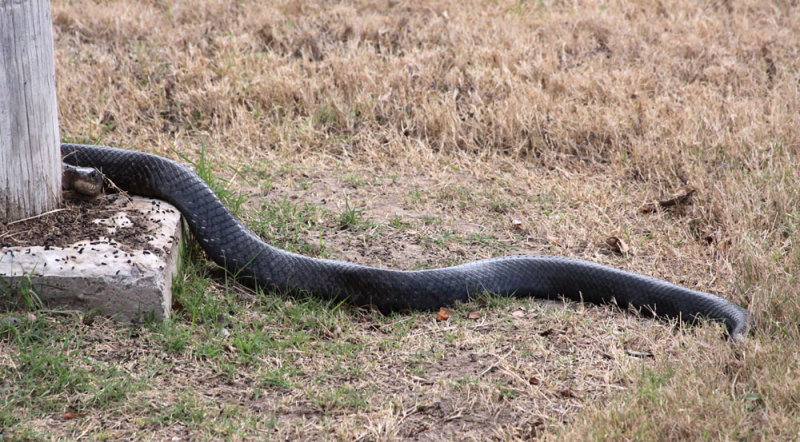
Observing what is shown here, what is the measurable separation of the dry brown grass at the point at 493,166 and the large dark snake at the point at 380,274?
5.9 inches

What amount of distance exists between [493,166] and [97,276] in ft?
10.9

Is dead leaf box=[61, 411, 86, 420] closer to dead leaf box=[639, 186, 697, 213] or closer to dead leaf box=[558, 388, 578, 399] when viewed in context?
dead leaf box=[558, 388, 578, 399]

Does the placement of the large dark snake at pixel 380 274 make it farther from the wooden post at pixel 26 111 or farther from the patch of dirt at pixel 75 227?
the wooden post at pixel 26 111

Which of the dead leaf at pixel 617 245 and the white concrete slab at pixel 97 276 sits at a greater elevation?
the white concrete slab at pixel 97 276

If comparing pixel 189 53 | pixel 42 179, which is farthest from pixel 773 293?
pixel 189 53

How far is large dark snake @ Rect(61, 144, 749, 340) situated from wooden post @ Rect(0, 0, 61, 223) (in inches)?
23.7

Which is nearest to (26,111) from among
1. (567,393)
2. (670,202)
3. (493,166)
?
(567,393)

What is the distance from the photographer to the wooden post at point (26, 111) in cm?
358

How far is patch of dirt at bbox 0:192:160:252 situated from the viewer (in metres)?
3.72

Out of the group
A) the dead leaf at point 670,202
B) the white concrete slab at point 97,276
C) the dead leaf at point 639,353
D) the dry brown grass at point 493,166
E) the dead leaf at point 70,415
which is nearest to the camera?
the dead leaf at point 70,415

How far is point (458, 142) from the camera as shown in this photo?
636 cm

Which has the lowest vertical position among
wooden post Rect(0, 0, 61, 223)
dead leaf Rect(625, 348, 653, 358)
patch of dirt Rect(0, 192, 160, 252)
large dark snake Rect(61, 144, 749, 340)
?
dead leaf Rect(625, 348, 653, 358)

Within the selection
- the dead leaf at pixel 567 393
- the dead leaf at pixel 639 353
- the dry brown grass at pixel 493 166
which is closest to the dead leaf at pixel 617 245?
the dry brown grass at pixel 493 166

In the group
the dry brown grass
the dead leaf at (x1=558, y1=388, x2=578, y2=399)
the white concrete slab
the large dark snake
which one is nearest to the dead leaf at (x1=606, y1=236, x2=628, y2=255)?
the dry brown grass
